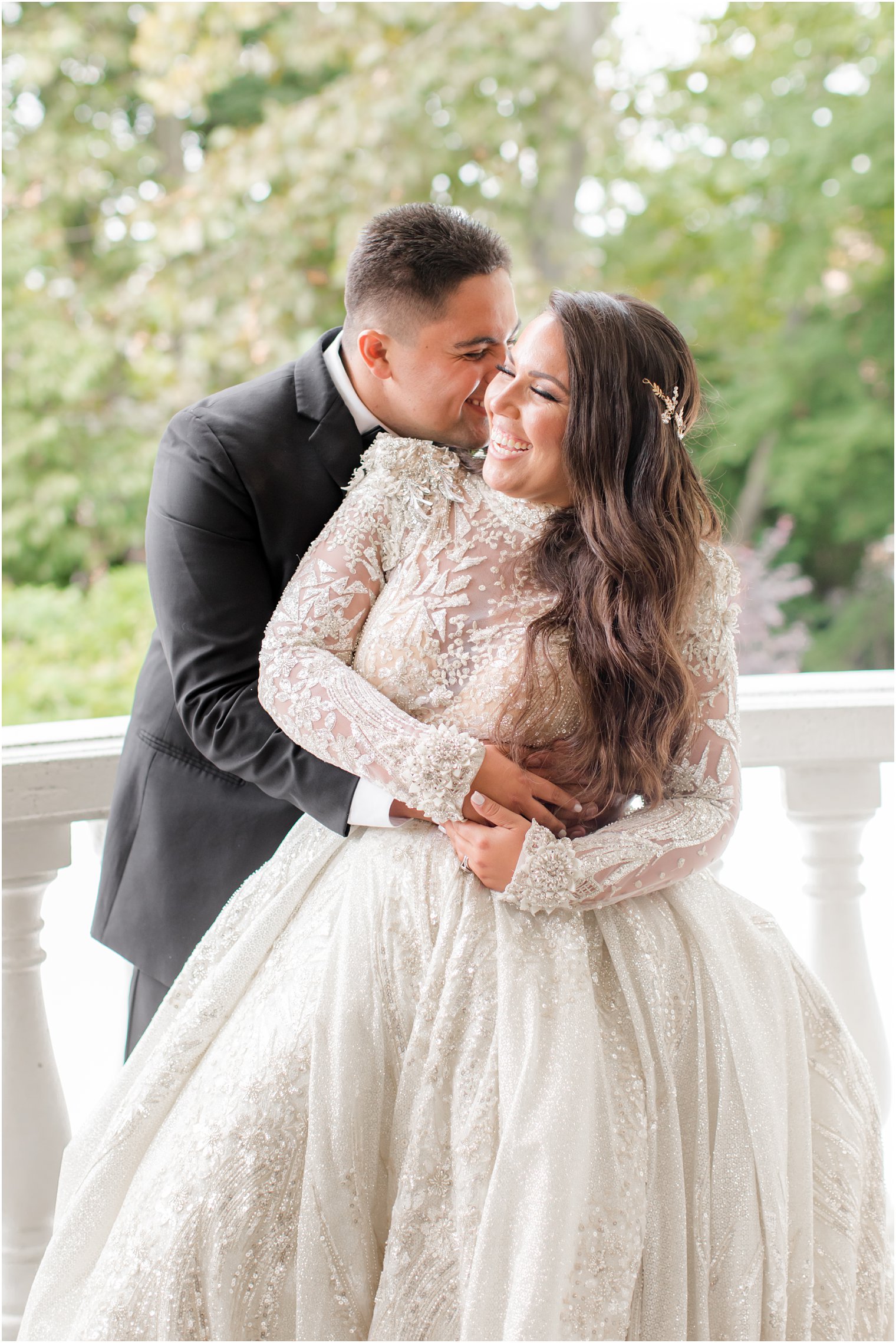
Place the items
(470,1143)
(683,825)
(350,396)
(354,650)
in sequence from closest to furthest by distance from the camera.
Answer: (470,1143), (683,825), (354,650), (350,396)

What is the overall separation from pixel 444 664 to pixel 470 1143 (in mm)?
680

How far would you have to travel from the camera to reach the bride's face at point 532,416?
172cm

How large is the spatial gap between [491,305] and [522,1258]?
1537 millimetres

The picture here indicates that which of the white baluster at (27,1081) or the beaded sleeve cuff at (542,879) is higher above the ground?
the beaded sleeve cuff at (542,879)

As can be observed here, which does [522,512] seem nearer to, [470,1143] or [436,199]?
[470,1143]

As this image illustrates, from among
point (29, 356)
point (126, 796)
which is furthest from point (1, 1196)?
point (29, 356)

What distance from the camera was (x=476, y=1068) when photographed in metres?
1.49

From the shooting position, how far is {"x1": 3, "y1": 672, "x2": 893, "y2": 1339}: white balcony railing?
2105 millimetres

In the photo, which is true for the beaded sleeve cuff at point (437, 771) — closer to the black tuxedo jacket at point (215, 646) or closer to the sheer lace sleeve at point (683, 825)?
the sheer lace sleeve at point (683, 825)

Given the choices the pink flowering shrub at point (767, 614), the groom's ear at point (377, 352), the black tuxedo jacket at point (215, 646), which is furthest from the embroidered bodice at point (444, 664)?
the pink flowering shrub at point (767, 614)

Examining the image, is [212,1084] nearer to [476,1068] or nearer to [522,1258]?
[476,1068]

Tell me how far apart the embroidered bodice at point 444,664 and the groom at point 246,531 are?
140 mm

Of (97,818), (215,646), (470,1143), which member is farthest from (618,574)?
(97,818)

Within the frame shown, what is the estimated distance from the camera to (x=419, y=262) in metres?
2.05
